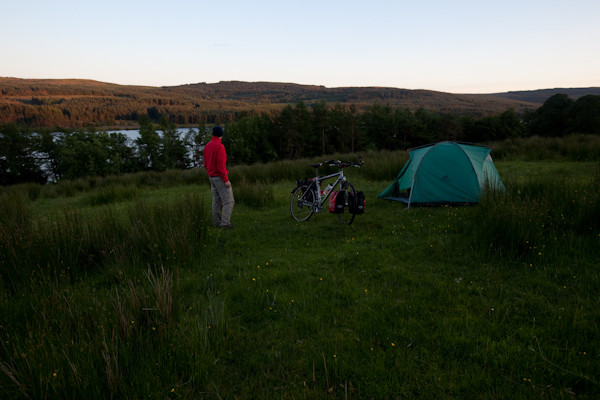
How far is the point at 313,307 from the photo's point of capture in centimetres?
386

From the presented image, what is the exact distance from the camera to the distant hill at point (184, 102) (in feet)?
302

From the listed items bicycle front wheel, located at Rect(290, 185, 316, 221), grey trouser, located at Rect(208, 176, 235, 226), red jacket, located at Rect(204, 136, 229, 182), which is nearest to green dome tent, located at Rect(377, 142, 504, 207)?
bicycle front wheel, located at Rect(290, 185, 316, 221)

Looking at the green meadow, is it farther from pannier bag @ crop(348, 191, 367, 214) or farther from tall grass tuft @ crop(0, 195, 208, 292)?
pannier bag @ crop(348, 191, 367, 214)

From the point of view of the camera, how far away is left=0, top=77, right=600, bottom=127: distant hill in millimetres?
92188

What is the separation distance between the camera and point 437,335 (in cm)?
319

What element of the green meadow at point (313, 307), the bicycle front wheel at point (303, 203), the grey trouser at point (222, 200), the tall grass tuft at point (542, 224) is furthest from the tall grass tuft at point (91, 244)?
the tall grass tuft at point (542, 224)

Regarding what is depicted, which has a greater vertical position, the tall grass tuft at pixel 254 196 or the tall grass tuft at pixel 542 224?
the tall grass tuft at pixel 542 224

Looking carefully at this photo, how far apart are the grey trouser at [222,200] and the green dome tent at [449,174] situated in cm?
469

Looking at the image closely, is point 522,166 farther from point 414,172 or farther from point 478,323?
point 478,323

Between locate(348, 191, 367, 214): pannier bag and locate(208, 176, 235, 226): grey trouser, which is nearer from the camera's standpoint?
locate(348, 191, 367, 214): pannier bag

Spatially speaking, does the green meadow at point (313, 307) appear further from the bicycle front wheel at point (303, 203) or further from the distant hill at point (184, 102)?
the distant hill at point (184, 102)

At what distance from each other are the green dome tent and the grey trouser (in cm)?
469

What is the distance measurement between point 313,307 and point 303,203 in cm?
446

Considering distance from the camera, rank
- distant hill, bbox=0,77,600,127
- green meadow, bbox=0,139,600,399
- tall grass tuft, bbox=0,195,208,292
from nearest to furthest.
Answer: green meadow, bbox=0,139,600,399, tall grass tuft, bbox=0,195,208,292, distant hill, bbox=0,77,600,127
